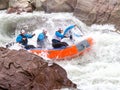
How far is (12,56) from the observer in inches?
301

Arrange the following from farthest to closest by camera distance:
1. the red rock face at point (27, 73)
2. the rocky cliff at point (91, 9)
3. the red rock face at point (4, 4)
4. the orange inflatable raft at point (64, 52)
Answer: the red rock face at point (4, 4) < the rocky cliff at point (91, 9) < the orange inflatable raft at point (64, 52) < the red rock face at point (27, 73)

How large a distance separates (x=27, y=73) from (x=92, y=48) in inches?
240

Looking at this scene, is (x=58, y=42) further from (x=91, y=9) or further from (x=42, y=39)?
(x=91, y=9)

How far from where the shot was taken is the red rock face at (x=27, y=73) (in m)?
7.09

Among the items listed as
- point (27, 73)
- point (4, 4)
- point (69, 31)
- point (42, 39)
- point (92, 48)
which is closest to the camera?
point (27, 73)

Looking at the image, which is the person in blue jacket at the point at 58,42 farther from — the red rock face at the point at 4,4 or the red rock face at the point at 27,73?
the red rock face at the point at 4,4

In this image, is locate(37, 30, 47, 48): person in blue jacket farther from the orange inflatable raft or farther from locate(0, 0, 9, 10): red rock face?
locate(0, 0, 9, 10): red rock face

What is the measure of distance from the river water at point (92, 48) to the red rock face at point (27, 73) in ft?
4.00

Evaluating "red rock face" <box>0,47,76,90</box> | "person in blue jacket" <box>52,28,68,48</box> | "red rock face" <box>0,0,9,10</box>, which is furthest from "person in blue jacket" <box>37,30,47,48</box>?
"red rock face" <box>0,0,9,10</box>

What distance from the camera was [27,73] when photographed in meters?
7.23

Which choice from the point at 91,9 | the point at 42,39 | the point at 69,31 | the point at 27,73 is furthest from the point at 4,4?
the point at 27,73

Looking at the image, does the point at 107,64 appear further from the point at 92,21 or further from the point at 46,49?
the point at 92,21

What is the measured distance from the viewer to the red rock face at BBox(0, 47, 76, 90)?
23.2 feet

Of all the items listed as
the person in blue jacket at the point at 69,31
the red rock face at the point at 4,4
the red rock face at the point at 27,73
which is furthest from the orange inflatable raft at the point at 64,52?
the red rock face at the point at 4,4
